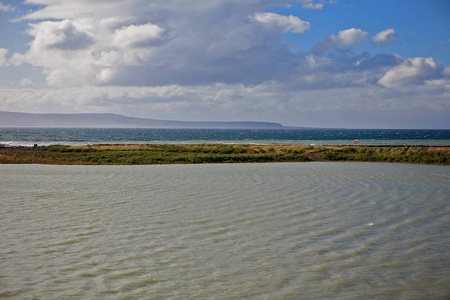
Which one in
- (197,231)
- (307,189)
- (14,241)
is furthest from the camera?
(307,189)

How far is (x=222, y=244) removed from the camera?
9.87 metres

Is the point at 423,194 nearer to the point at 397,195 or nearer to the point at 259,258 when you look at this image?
the point at 397,195

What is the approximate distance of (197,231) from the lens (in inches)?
437

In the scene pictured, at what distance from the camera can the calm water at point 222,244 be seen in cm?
723

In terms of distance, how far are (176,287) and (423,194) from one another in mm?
14985

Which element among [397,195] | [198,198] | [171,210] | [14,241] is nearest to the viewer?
[14,241]

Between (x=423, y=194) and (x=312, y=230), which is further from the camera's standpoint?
(x=423, y=194)

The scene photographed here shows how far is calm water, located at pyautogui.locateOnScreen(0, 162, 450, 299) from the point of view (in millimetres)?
7227

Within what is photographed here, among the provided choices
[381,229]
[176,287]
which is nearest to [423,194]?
[381,229]

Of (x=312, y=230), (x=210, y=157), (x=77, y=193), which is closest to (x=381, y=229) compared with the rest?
(x=312, y=230)

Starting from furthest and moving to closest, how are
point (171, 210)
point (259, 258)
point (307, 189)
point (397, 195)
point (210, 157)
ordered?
1. point (210, 157)
2. point (307, 189)
3. point (397, 195)
4. point (171, 210)
5. point (259, 258)

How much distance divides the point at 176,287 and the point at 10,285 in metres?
3.10

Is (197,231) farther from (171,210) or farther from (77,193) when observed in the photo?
(77,193)

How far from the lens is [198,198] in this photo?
54.2ft
